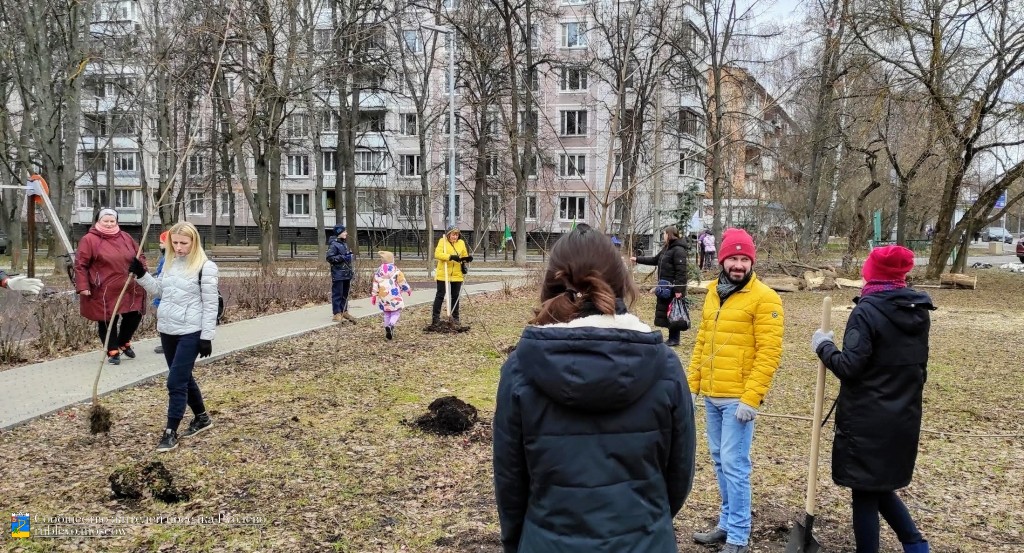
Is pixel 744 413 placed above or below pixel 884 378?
below

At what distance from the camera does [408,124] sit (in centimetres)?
4553

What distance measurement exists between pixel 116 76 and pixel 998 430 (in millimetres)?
28809

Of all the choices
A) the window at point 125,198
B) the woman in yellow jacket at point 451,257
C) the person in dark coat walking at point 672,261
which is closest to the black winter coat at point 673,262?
the person in dark coat walking at point 672,261

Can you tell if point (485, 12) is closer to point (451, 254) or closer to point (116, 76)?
point (116, 76)

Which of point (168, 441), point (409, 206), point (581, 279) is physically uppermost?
point (409, 206)

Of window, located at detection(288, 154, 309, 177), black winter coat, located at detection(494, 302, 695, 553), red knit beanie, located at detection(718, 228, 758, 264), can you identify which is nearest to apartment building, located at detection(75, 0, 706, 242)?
window, located at detection(288, 154, 309, 177)

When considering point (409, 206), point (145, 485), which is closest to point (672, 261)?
point (145, 485)

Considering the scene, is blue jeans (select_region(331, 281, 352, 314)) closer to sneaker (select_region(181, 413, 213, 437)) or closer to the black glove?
sneaker (select_region(181, 413, 213, 437))

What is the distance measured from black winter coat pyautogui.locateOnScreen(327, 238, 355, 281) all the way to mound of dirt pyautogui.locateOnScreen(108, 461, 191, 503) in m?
7.81

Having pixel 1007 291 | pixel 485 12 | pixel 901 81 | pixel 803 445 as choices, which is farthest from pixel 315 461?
pixel 485 12

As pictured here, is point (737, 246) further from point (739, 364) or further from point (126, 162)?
point (126, 162)

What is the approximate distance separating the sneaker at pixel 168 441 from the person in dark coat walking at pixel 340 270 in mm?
6883

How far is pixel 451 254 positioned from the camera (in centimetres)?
1116

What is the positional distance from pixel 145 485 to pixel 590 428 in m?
3.57
